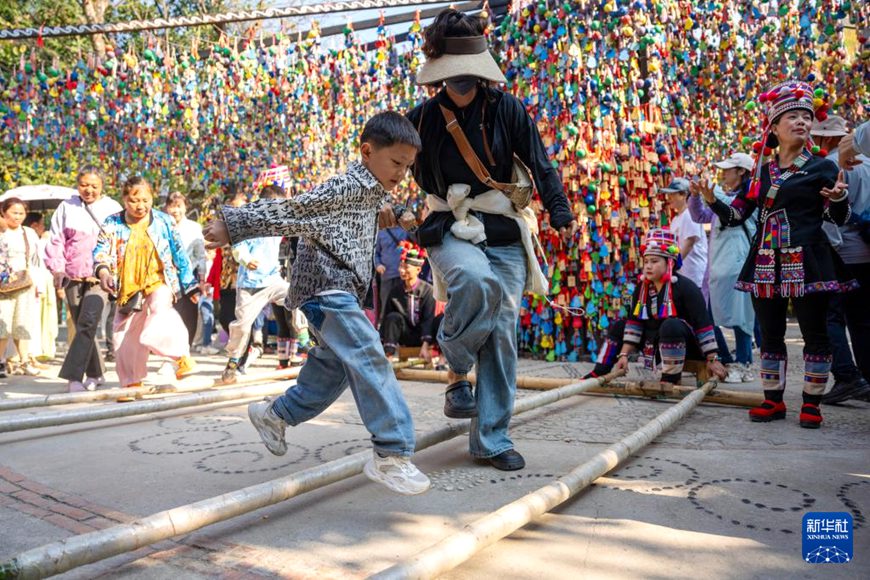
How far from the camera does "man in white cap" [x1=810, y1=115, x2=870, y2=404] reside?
4414mm

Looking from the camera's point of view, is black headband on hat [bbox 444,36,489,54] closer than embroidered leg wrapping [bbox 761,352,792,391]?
Yes

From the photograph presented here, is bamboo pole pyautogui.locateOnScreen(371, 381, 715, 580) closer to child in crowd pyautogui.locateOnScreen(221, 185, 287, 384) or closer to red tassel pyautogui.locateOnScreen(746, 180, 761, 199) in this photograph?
red tassel pyautogui.locateOnScreen(746, 180, 761, 199)

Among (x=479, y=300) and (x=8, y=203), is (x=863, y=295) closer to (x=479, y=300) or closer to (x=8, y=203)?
(x=479, y=300)

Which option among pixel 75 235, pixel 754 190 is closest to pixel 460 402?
pixel 754 190

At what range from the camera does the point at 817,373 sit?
157 inches

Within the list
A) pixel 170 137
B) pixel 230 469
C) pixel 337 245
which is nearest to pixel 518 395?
pixel 230 469

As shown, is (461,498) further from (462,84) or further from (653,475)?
(462,84)

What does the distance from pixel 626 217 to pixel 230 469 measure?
480 cm

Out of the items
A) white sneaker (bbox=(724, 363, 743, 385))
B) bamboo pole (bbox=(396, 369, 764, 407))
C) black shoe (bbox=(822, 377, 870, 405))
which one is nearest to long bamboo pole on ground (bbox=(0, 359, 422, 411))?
bamboo pole (bbox=(396, 369, 764, 407))

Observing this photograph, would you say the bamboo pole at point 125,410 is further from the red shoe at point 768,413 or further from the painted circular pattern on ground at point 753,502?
the red shoe at point 768,413

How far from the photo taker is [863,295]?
14.8ft

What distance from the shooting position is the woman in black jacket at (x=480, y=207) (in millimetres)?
3131

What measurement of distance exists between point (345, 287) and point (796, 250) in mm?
2614

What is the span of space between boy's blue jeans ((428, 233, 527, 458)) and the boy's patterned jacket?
2.95 meters
